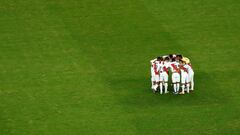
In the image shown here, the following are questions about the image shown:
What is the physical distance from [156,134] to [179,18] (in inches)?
523

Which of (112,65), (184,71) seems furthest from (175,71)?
(112,65)

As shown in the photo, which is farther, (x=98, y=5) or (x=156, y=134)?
(x=98, y=5)

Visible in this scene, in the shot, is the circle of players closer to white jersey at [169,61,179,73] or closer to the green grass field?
white jersey at [169,61,179,73]

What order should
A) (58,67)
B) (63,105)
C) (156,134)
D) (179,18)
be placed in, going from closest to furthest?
(156,134) < (63,105) < (58,67) < (179,18)

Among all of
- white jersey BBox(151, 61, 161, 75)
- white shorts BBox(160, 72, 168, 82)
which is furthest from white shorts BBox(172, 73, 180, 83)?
white jersey BBox(151, 61, 161, 75)

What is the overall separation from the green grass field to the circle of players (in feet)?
1.87

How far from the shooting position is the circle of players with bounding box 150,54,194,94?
43.0 metres

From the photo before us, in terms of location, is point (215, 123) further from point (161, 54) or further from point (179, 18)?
point (179, 18)

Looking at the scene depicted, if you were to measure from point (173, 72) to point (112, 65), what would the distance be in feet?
15.8

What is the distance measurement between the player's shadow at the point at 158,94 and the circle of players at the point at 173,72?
0.51 metres

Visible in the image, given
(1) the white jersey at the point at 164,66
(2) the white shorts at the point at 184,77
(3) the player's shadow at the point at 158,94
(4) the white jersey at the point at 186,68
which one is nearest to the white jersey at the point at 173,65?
(1) the white jersey at the point at 164,66

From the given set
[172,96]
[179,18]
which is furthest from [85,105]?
[179,18]

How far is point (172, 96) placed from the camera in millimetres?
43562

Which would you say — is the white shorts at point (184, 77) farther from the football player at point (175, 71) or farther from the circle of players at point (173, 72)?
the football player at point (175, 71)
